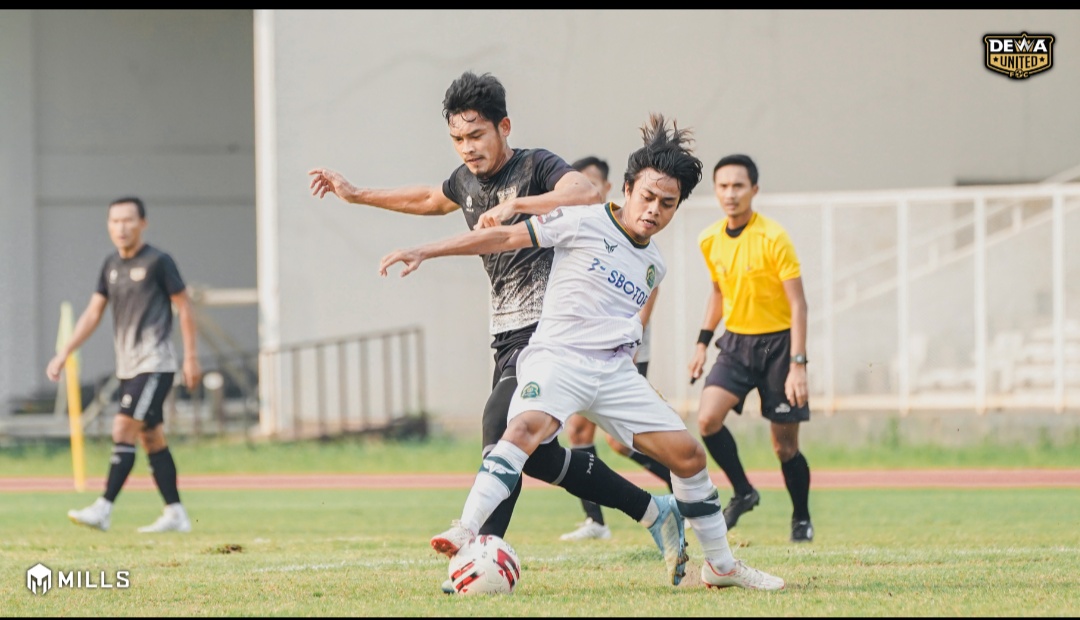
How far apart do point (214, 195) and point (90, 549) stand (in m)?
16.2

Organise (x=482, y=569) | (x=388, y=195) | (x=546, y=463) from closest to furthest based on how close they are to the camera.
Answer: (x=482, y=569) < (x=546, y=463) < (x=388, y=195)

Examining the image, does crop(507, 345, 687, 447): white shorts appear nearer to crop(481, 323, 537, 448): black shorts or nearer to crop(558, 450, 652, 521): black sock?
crop(481, 323, 537, 448): black shorts

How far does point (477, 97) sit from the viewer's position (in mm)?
6355

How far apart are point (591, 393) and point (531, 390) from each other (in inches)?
9.5

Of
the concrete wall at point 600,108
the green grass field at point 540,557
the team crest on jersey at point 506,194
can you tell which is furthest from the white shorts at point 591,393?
the concrete wall at point 600,108

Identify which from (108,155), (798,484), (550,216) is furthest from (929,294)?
(108,155)

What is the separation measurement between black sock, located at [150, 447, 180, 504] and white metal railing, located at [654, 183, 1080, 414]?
8272mm

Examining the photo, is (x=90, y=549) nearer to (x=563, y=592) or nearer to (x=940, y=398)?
(x=563, y=592)

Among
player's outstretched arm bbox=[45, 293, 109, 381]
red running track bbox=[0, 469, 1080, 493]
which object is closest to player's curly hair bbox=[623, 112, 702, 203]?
player's outstretched arm bbox=[45, 293, 109, 381]

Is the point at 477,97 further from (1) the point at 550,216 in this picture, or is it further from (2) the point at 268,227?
(2) the point at 268,227

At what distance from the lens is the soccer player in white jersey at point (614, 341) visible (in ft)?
19.1

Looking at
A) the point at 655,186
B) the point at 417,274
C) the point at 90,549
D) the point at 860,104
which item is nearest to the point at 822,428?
the point at 860,104

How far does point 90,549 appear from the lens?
27.3 ft

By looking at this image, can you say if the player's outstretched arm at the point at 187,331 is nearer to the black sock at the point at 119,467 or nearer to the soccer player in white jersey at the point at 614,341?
the black sock at the point at 119,467
